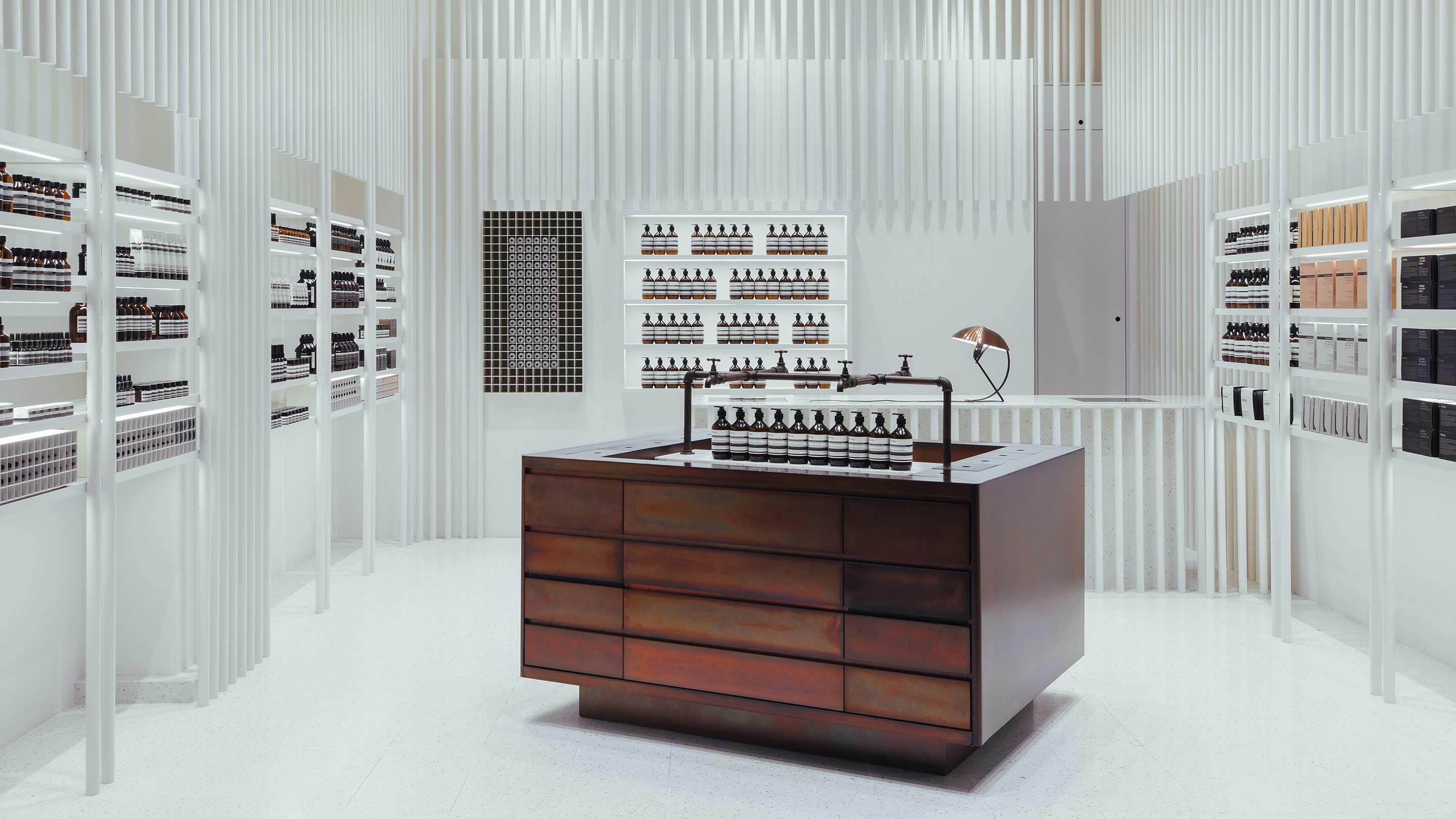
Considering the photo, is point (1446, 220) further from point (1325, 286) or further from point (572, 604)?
point (572, 604)

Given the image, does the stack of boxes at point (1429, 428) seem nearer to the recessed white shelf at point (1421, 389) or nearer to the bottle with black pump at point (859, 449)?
the recessed white shelf at point (1421, 389)

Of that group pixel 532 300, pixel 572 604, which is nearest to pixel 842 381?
pixel 572 604

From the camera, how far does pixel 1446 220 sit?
428 centimetres

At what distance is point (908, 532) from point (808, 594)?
1.37ft

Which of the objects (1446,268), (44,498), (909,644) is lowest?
(909,644)

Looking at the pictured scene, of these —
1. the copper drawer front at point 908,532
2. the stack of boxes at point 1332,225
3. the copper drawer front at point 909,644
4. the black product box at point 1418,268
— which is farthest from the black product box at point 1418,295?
the copper drawer front at point 909,644

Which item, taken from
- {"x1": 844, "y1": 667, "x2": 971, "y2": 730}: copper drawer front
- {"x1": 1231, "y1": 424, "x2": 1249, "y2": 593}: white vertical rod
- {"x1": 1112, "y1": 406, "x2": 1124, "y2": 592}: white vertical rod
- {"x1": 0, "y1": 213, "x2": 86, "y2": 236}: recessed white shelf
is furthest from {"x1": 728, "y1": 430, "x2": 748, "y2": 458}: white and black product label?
{"x1": 1231, "y1": 424, "x2": 1249, "y2": 593}: white vertical rod

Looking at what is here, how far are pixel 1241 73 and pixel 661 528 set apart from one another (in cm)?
397

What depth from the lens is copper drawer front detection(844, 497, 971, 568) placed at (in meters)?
3.67

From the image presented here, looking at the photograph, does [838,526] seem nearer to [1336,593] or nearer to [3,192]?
[3,192]

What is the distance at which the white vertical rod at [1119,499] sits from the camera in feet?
21.4

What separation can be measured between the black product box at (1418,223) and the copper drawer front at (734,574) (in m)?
2.60

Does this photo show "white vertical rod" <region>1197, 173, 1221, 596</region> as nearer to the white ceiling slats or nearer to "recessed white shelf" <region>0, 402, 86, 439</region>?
the white ceiling slats

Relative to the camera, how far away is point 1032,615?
4.10m
